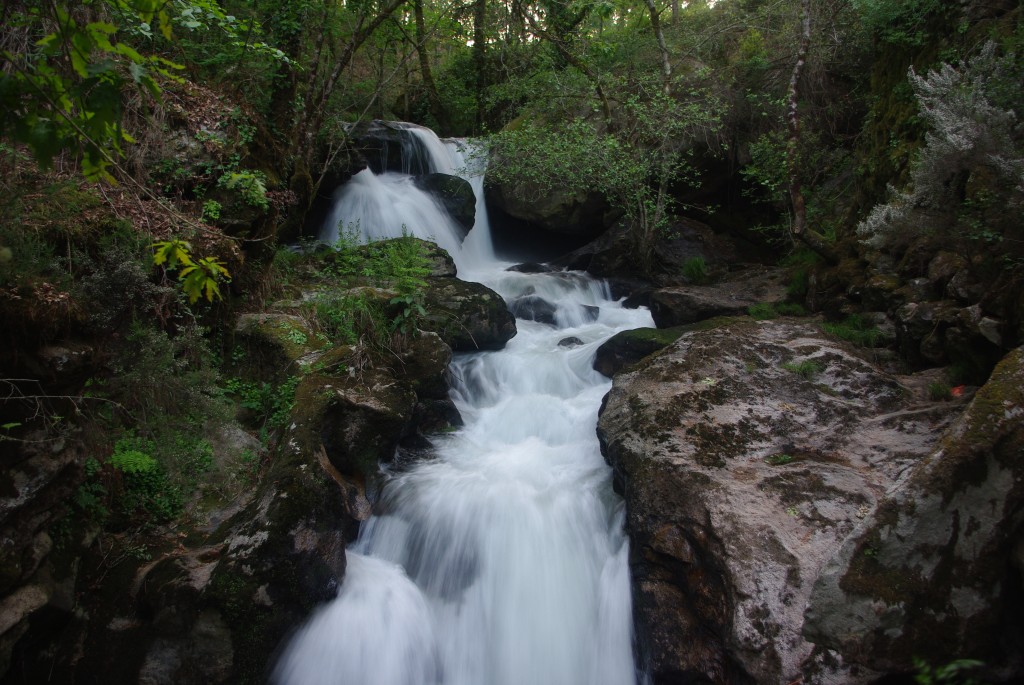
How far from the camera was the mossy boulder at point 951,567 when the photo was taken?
132 inches

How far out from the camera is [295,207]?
9289 mm

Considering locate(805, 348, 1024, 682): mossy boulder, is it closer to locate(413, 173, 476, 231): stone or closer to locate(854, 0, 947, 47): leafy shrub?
locate(854, 0, 947, 47): leafy shrub

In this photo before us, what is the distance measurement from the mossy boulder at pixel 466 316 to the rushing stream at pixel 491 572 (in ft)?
3.58

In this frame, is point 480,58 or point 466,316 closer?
point 466,316

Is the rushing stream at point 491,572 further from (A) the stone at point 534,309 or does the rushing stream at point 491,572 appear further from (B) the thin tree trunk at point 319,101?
(B) the thin tree trunk at point 319,101

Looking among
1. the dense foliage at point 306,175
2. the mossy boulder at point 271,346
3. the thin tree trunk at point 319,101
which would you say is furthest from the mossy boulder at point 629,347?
the thin tree trunk at point 319,101

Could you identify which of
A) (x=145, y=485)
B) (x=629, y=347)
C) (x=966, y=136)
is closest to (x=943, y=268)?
(x=966, y=136)

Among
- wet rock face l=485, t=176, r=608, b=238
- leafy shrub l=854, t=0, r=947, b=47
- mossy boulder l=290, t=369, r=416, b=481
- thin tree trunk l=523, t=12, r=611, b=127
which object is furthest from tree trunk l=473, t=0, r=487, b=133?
mossy boulder l=290, t=369, r=416, b=481

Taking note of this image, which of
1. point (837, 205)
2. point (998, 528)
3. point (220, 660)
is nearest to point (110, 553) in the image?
point (220, 660)

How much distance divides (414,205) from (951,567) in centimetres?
1094

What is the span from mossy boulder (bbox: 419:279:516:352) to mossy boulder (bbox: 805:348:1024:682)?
5919mm

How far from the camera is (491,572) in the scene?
206 inches

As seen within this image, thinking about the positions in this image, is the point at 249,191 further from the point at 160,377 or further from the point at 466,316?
the point at 466,316

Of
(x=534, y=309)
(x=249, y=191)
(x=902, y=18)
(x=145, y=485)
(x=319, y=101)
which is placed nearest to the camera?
(x=145, y=485)
